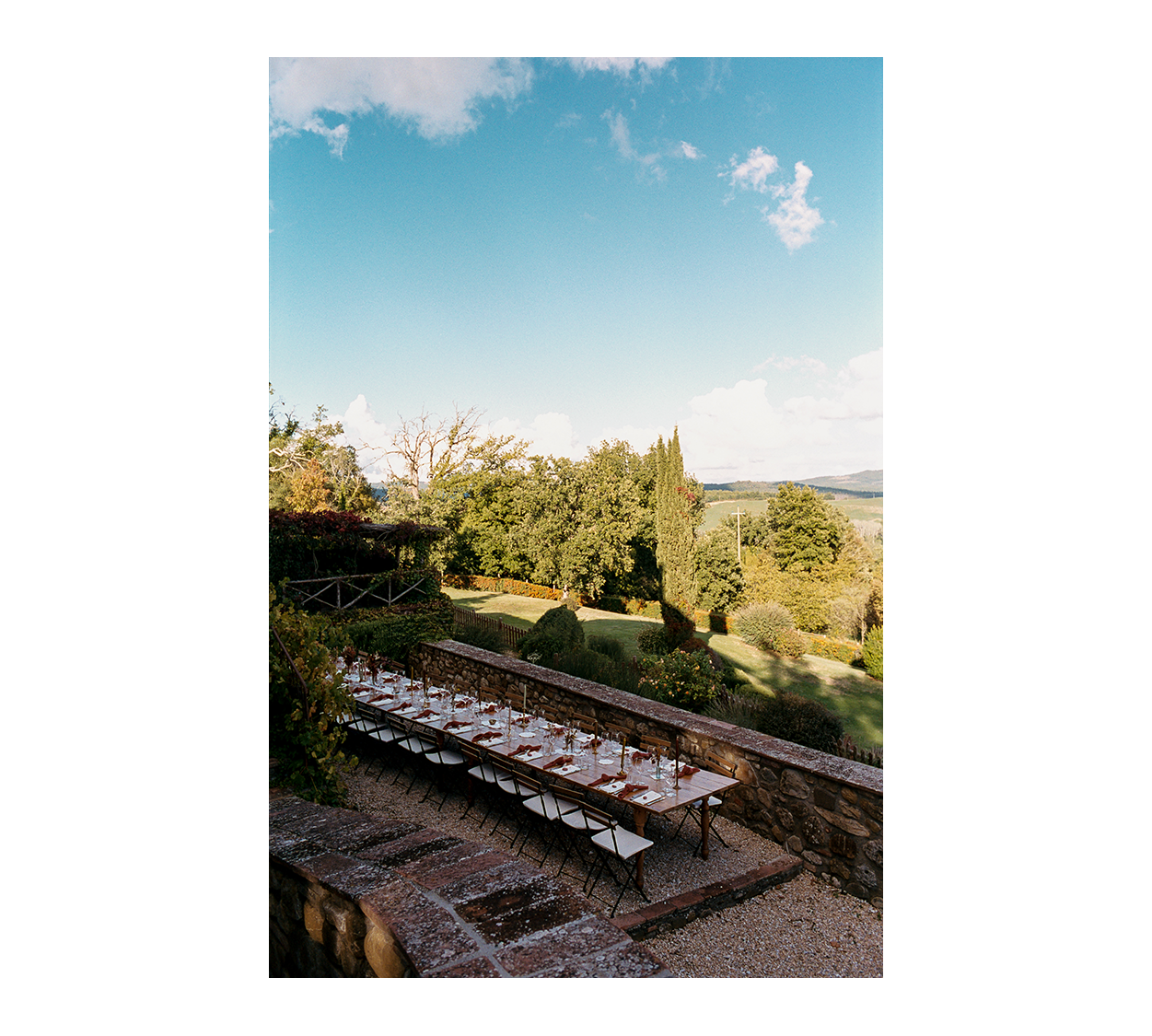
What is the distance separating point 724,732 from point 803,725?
1.10 m

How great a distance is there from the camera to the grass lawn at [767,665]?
12195mm

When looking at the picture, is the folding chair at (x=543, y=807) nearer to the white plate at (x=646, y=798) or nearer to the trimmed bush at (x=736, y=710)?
the white plate at (x=646, y=798)

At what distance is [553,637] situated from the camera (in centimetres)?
983

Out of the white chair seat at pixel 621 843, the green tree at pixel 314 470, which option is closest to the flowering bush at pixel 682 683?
the white chair seat at pixel 621 843

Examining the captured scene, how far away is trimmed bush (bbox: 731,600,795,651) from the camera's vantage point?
15594 millimetres

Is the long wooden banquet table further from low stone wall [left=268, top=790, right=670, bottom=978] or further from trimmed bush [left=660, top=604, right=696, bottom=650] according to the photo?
trimmed bush [left=660, top=604, right=696, bottom=650]

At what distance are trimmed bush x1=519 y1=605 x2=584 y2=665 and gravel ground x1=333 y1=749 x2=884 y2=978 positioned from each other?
427 centimetres

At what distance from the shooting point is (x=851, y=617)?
15352mm

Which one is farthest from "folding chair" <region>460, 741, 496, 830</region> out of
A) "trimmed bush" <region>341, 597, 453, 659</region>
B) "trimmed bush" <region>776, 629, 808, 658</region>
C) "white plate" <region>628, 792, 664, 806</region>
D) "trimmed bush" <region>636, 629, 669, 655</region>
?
"trimmed bush" <region>776, 629, 808, 658</region>
